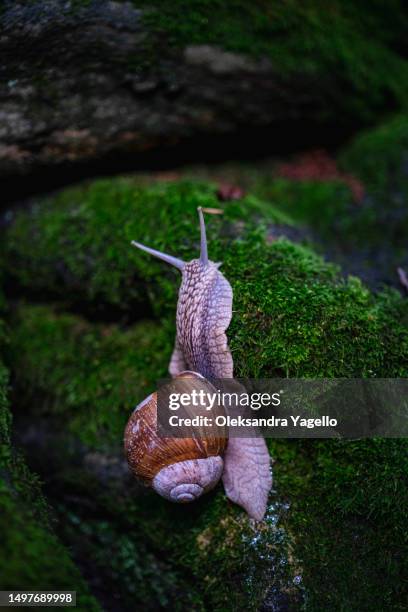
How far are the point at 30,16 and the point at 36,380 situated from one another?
2.18 meters

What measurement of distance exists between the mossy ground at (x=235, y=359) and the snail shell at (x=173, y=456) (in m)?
0.31

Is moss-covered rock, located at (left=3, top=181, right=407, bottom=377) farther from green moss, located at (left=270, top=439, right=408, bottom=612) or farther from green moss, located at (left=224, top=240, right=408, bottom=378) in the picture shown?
green moss, located at (left=270, top=439, right=408, bottom=612)

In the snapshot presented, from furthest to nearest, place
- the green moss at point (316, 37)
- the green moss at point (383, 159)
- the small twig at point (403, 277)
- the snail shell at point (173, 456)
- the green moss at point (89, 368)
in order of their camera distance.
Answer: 1. the green moss at point (383, 159)
2. the green moss at point (316, 37)
3. the small twig at point (403, 277)
4. the green moss at point (89, 368)
5. the snail shell at point (173, 456)

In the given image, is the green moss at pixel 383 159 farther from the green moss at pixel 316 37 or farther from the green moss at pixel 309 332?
the green moss at pixel 309 332

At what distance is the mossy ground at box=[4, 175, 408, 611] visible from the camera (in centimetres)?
242

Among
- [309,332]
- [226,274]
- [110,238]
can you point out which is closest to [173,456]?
[309,332]

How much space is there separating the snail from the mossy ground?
0.09 meters

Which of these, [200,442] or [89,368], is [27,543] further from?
[89,368]

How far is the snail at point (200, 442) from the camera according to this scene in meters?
2.33

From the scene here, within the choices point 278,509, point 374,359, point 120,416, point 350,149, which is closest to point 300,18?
point 350,149

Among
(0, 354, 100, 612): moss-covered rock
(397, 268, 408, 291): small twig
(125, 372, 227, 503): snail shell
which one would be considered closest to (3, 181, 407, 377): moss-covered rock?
(397, 268, 408, 291): small twig

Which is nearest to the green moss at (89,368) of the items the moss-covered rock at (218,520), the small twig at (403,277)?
the moss-covered rock at (218,520)

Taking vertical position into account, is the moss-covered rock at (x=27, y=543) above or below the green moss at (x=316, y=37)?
below

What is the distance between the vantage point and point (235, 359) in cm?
256
